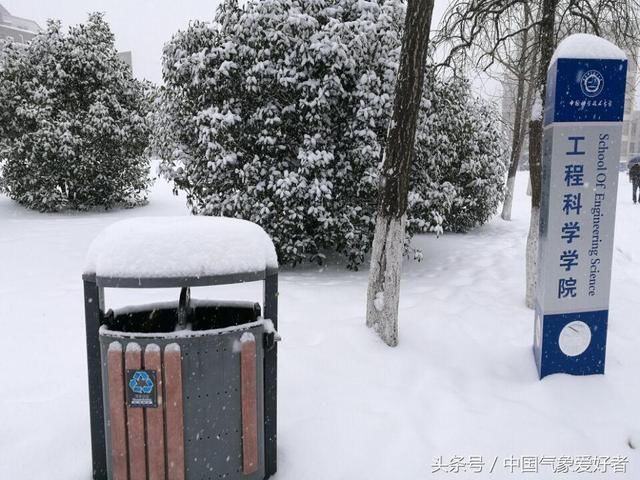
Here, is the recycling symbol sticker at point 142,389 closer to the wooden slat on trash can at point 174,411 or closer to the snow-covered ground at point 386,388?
the wooden slat on trash can at point 174,411

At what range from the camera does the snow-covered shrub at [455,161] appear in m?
7.49

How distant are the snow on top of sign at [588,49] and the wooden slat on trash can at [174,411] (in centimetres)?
328

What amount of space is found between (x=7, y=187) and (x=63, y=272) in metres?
8.71

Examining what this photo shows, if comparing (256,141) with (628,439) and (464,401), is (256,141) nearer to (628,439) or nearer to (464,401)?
(464,401)

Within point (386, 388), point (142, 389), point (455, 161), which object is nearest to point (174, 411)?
point (142, 389)

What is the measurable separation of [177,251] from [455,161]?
Result: 975cm

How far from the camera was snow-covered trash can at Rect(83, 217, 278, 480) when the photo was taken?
95.3 inches

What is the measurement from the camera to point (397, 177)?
173 inches

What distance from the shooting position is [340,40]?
261 inches

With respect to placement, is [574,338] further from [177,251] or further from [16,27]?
[16,27]

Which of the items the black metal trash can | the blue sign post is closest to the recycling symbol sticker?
the black metal trash can

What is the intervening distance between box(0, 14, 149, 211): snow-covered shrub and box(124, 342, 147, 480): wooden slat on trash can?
10743 millimetres

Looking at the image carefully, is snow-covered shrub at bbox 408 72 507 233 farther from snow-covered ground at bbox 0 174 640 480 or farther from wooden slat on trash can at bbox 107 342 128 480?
wooden slat on trash can at bbox 107 342 128 480

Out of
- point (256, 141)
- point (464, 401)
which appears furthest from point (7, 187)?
point (464, 401)
